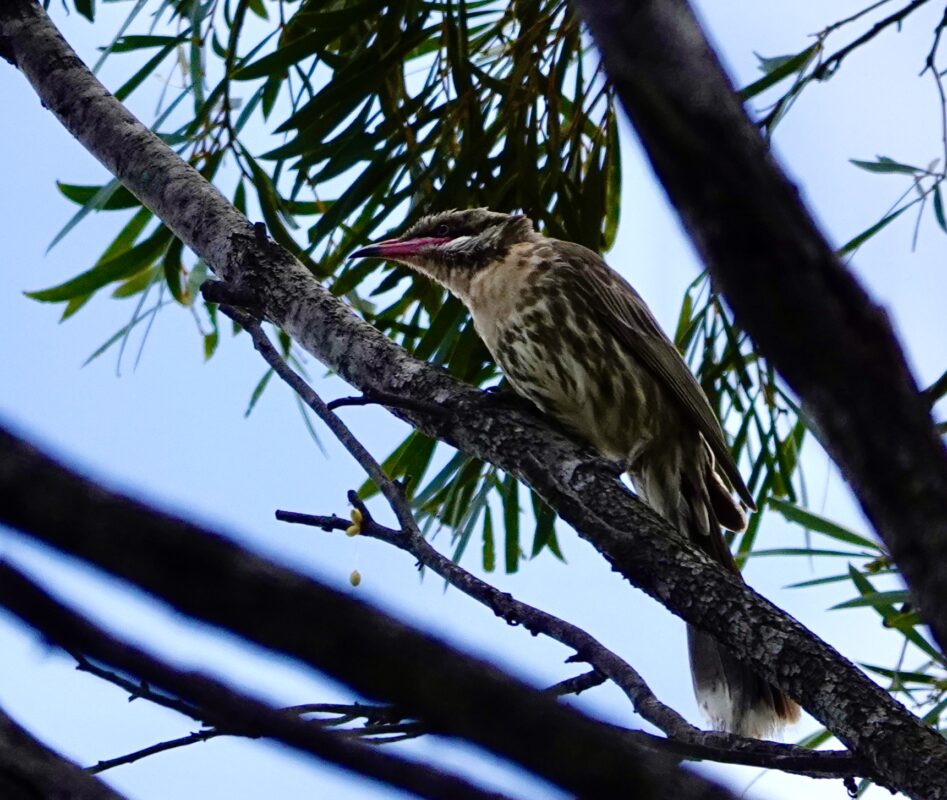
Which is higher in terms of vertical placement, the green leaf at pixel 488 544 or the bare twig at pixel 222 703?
the green leaf at pixel 488 544

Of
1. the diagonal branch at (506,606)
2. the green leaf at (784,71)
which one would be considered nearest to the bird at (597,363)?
the green leaf at (784,71)

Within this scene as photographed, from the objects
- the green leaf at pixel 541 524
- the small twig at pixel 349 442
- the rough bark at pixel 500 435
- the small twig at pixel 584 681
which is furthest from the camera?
the green leaf at pixel 541 524

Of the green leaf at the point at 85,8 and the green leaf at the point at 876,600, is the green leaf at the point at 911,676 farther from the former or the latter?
the green leaf at the point at 85,8

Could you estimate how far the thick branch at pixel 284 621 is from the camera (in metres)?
0.54

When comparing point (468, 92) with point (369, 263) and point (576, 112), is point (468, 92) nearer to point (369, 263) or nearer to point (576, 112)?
point (576, 112)

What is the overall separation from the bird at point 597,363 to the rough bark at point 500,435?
0.70m

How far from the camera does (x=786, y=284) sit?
69 cm

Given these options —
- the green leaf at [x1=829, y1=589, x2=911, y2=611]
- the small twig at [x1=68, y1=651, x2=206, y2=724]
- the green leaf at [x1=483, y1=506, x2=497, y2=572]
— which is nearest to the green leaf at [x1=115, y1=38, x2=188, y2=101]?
the green leaf at [x1=483, y1=506, x2=497, y2=572]

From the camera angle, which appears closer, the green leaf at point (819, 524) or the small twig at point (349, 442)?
the small twig at point (349, 442)

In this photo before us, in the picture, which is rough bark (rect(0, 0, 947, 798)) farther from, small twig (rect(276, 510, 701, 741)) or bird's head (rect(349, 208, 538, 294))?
bird's head (rect(349, 208, 538, 294))

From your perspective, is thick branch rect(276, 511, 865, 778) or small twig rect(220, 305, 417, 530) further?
small twig rect(220, 305, 417, 530)

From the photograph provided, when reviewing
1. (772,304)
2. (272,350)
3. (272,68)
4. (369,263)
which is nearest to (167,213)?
(272,350)

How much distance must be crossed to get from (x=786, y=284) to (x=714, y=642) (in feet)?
6.44

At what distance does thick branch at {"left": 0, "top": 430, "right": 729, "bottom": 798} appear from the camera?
21.1 inches
